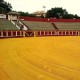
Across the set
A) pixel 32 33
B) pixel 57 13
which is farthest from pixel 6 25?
pixel 57 13

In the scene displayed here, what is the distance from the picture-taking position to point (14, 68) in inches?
326

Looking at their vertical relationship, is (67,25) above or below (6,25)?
below

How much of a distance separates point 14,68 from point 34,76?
4.99 ft

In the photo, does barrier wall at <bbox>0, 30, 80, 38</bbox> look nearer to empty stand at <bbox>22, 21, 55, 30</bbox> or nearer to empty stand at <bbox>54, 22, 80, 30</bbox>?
empty stand at <bbox>22, 21, 55, 30</bbox>

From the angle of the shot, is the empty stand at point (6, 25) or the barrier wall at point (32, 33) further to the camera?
the empty stand at point (6, 25)

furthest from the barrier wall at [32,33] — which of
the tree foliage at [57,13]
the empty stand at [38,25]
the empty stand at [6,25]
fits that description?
the tree foliage at [57,13]

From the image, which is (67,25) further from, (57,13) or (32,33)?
(57,13)

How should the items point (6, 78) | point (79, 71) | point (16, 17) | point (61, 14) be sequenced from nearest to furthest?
point (6, 78), point (79, 71), point (16, 17), point (61, 14)

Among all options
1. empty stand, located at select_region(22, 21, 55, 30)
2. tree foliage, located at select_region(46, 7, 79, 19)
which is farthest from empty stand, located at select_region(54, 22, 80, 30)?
tree foliage, located at select_region(46, 7, 79, 19)

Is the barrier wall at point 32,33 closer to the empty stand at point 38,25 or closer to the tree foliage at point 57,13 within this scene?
the empty stand at point 38,25

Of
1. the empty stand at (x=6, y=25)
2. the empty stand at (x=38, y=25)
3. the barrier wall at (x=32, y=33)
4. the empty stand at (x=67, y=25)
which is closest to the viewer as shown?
the barrier wall at (x=32, y=33)

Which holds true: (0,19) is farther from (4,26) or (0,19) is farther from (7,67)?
(7,67)

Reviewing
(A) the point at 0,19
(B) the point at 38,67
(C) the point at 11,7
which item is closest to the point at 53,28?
(A) the point at 0,19

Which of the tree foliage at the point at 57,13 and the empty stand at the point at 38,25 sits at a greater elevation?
the tree foliage at the point at 57,13
